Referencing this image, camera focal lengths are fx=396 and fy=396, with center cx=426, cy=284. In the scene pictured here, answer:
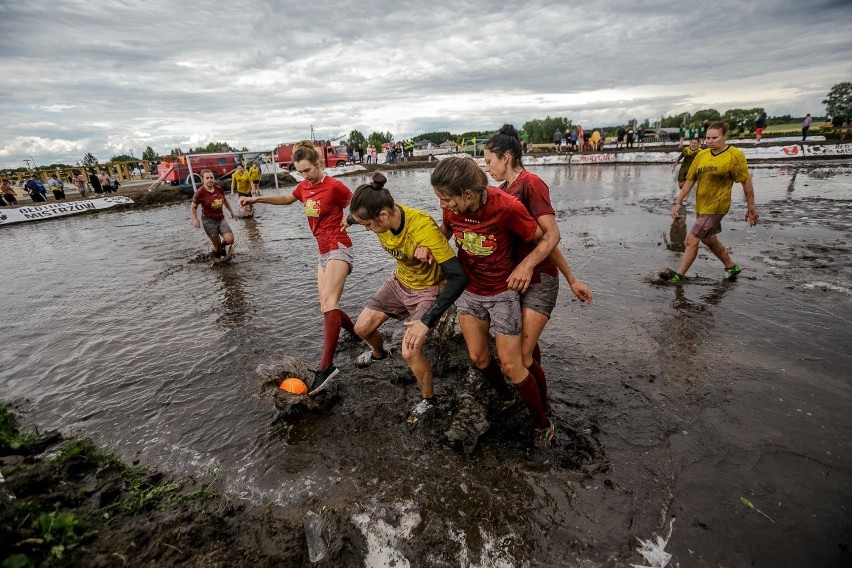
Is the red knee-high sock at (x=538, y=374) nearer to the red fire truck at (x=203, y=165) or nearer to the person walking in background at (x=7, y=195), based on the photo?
the red fire truck at (x=203, y=165)

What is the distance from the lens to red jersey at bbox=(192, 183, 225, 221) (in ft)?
26.5

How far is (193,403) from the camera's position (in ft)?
13.0

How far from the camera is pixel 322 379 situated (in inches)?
149

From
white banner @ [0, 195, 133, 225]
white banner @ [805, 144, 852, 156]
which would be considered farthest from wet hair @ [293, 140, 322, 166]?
white banner @ [805, 144, 852, 156]

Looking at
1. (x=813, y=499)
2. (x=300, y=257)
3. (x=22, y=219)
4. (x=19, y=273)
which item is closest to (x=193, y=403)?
(x=813, y=499)

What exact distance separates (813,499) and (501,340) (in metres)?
2.17

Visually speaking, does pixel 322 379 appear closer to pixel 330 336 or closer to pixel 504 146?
pixel 330 336

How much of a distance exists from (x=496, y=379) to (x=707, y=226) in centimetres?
443

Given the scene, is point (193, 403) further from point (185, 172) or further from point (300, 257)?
point (185, 172)

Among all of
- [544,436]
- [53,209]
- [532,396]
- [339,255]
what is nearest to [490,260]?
[532,396]

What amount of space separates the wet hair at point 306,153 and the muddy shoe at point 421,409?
283 centimetres

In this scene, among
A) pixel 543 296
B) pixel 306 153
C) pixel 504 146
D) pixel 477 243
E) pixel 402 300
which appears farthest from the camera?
pixel 306 153

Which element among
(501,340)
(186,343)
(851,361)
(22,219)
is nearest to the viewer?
(501,340)

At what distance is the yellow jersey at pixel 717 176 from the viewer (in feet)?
17.8
